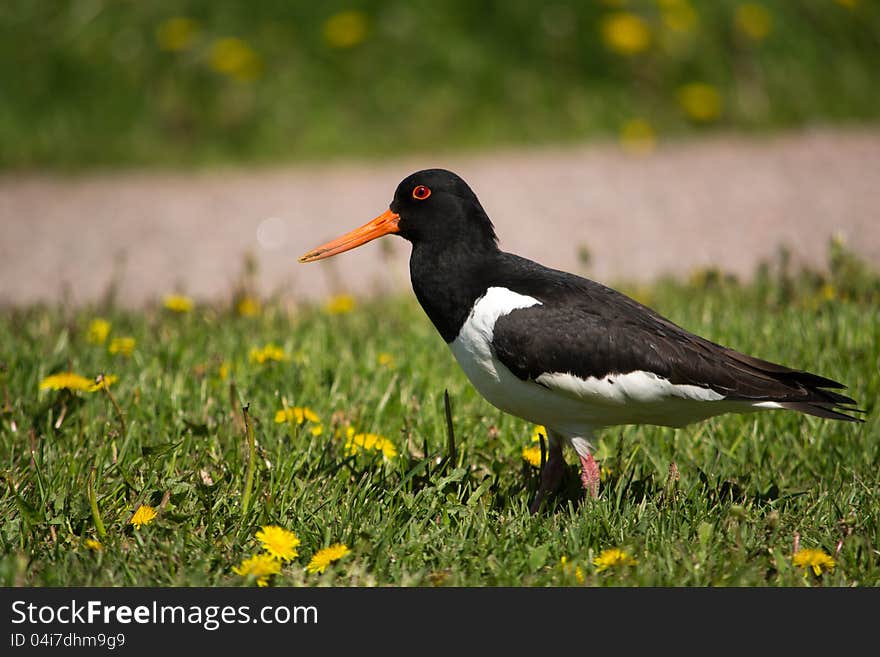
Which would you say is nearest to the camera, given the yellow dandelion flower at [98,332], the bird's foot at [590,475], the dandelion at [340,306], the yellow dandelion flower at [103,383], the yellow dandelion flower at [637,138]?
the bird's foot at [590,475]

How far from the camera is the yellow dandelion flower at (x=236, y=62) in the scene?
8.35 metres

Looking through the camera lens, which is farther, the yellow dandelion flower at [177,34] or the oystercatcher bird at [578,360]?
the yellow dandelion flower at [177,34]

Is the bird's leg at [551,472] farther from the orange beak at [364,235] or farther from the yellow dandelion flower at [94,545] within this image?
the yellow dandelion flower at [94,545]

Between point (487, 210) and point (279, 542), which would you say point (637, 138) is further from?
point (279, 542)

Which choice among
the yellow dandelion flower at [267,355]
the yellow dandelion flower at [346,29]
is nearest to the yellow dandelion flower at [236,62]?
the yellow dandelion flower at [346,29]

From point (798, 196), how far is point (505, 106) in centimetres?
230

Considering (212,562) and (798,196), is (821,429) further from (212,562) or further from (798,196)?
(798,196)

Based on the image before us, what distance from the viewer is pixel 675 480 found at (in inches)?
138

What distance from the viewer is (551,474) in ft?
11.8

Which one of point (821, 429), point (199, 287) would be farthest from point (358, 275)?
point (821, 429)

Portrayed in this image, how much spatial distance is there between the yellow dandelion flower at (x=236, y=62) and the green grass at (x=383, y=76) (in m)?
0.01

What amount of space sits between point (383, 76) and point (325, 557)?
6149mm

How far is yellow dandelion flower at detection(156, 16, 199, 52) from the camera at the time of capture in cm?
847

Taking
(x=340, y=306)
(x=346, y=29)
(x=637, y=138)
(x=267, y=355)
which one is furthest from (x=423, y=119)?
(x=267, y=355)
